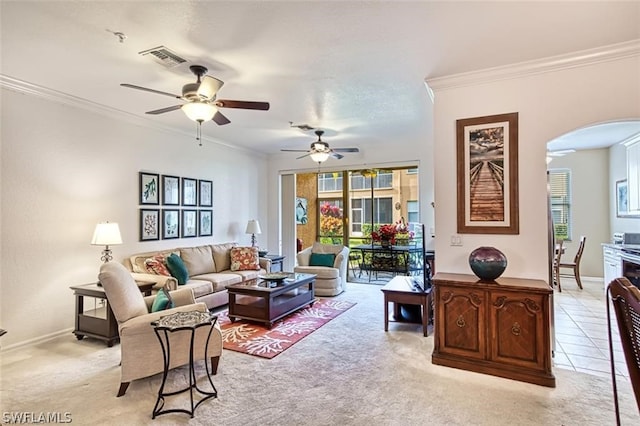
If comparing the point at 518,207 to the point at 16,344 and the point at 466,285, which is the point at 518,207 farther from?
A: the point at 16,344

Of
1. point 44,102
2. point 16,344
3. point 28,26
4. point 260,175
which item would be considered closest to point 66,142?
point 44,102

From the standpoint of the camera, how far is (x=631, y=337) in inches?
45.1

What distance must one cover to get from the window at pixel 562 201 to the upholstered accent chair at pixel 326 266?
4.93 m

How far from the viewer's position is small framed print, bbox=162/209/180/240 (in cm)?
538

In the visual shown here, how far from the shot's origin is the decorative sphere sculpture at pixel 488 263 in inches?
121

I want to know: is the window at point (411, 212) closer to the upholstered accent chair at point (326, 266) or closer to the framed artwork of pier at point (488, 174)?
the upholstered accent chair at point (326, 266)

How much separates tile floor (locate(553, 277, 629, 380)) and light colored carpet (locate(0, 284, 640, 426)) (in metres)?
0.31

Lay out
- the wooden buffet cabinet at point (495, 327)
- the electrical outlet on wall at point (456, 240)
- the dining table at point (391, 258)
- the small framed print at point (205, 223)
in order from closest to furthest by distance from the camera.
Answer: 1. the wooden buffet cabinet at point (495, 327)
2. the electrical outlet on wall at point (456, 240)
3. the small framed print at point (205, 223)
4. the dining table at point (391, 258)

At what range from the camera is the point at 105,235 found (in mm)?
3957

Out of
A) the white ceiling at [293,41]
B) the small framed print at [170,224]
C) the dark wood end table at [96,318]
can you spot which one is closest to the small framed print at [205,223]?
the small framed print at [170,224]

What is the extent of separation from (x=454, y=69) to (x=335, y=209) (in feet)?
17.8

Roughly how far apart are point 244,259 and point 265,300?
1757mm

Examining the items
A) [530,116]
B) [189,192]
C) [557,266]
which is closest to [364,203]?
[557,266]

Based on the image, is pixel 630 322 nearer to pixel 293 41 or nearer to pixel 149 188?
pixel 293 41
